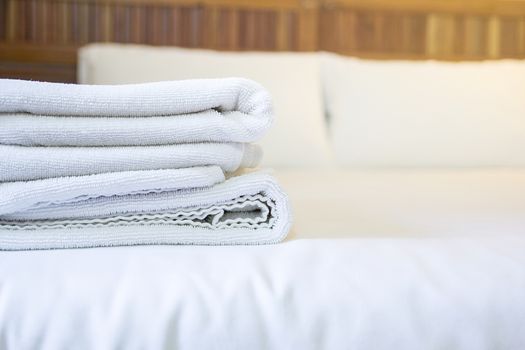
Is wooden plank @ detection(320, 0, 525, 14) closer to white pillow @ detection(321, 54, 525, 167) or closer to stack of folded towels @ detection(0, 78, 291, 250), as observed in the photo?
white pillow @ detection(321, 54, 525, 167)

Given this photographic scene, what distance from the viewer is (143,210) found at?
2.14 feet

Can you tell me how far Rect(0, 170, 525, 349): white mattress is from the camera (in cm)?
51

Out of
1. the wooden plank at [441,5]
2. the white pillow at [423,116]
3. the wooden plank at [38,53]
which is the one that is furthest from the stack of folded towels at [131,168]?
the wooden plank at [441,5]

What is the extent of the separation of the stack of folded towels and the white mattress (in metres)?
0.03

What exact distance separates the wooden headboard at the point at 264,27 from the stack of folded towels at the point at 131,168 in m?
1.42

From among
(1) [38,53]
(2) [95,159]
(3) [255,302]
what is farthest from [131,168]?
(1) [38,53]

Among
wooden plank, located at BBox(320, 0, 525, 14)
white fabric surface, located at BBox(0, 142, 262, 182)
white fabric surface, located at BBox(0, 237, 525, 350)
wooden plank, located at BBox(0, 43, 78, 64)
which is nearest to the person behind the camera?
white fabric surface, located at BBox(0, 237, 525, 350)

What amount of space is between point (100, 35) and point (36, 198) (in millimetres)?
1490

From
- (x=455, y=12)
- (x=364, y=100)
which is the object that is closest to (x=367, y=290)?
(x=364, y=100)

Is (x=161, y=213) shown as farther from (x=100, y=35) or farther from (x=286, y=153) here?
(x=100, y=35)

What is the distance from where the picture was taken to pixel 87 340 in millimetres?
502

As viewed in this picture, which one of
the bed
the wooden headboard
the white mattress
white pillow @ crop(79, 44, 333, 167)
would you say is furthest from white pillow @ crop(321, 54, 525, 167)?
the white mattress

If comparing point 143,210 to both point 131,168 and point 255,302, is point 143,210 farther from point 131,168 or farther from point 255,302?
point 255,302

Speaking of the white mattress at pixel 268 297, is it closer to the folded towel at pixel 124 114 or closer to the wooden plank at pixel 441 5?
the folded towel at pixel 124 114
